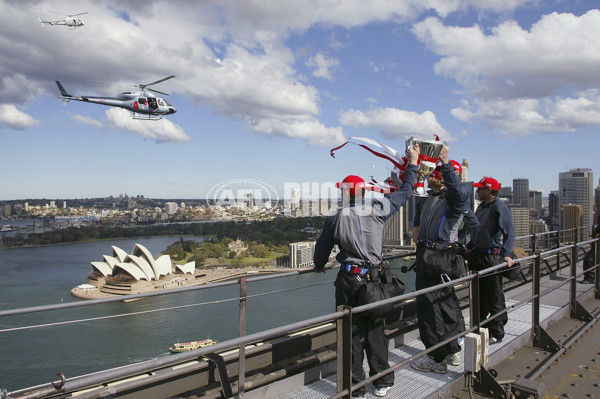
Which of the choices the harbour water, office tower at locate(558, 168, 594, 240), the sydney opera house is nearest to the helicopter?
the harbour water

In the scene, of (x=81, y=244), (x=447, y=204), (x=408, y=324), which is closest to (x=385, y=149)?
(x=447, y=204)

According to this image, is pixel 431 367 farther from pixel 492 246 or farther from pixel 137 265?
pixel 137 265

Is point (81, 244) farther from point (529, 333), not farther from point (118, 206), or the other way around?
point (529, 333)

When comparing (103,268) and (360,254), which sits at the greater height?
(360,254)

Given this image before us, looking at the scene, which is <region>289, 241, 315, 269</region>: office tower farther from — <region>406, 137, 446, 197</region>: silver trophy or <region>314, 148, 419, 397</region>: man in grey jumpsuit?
<region>314, 148, 419, 397</region>: man in grey jumpsuit

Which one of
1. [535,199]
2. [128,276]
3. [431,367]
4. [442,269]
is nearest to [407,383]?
[431,367]

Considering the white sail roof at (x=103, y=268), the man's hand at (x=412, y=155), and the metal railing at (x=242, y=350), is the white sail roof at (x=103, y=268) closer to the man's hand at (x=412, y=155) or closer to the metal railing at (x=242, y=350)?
the metal railing at (x=242, y=350)
